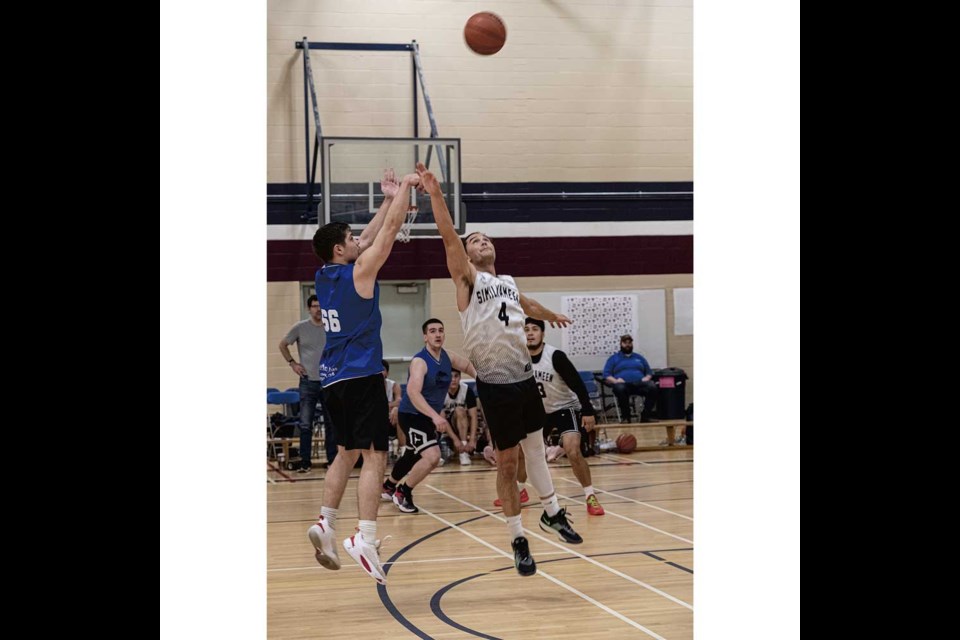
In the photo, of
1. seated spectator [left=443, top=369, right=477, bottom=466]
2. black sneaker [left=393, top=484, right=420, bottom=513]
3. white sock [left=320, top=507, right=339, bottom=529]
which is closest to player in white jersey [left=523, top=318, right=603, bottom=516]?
black sneaker [left=393, top=484, right=420, bottom=513]

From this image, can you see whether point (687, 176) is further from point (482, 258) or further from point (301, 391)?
point (482, 258)

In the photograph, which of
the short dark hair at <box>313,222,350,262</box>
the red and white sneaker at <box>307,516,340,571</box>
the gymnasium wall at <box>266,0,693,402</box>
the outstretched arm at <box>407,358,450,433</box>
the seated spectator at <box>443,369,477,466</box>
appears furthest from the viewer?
the gymnasium wall at <box>266,0,693,402</box>

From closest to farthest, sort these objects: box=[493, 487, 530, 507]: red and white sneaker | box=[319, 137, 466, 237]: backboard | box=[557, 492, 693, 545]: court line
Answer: box=[557, 492, 693, 545]: court line
box=[493, 487, 530, 507]: red and white sneaker
box=[319, 137, 466, 237]: backboard

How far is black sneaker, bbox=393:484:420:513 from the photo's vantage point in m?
7.01

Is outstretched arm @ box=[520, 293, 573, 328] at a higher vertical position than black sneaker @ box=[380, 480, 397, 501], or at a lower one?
higher

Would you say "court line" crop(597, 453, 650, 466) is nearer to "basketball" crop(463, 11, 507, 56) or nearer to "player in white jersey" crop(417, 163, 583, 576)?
"basketball" crop(463, 11, 507, 56)

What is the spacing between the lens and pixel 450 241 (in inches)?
151

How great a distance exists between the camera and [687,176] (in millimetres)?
11156

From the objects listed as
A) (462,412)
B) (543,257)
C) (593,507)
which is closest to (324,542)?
(593,507)

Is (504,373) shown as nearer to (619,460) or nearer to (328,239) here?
(328,239)

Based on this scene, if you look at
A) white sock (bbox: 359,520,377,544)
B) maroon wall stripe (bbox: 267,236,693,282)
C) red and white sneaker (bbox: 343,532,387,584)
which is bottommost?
red and white sneaker (bbox: 343,532,387,584)

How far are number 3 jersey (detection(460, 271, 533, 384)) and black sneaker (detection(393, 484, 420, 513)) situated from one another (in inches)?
114

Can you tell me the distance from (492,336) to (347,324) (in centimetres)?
66
